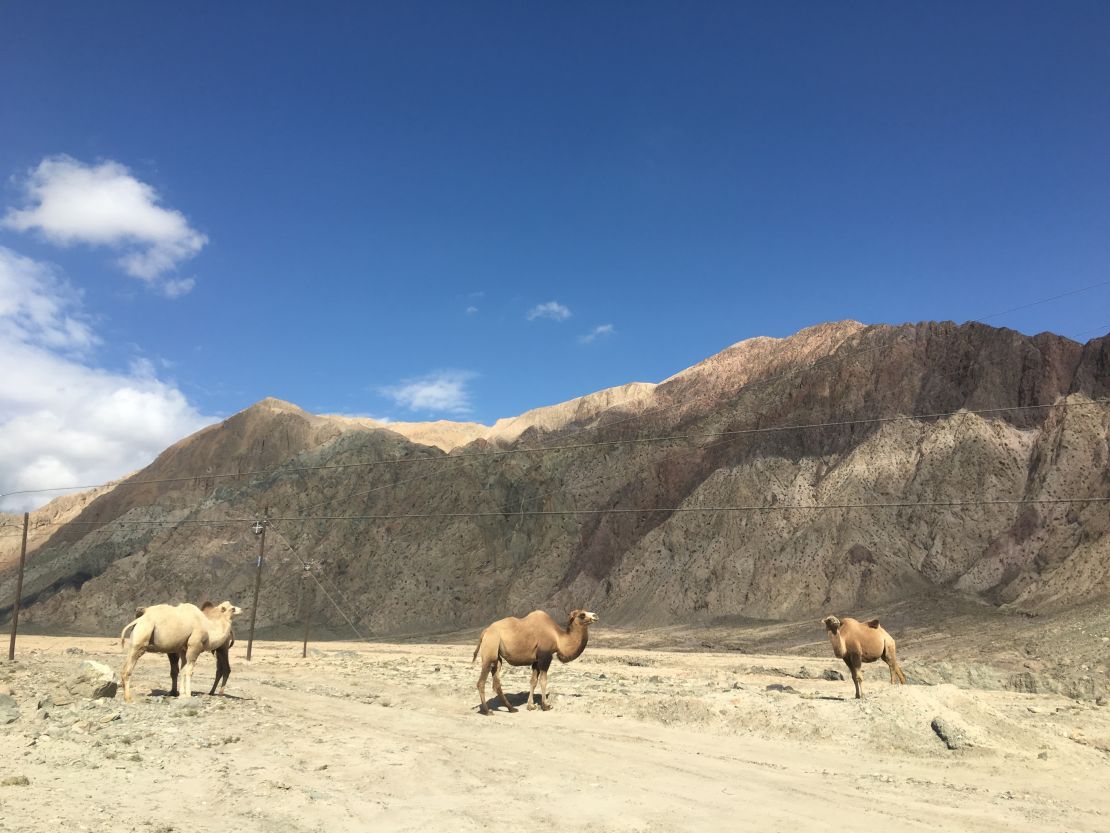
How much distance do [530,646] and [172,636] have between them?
687 centimetres

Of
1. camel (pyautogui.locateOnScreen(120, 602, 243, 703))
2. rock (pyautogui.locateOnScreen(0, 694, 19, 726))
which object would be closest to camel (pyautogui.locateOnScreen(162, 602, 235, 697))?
camel (pyautogui.locateOnScreen(120, 602, 243, 703))

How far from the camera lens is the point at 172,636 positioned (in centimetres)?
1533

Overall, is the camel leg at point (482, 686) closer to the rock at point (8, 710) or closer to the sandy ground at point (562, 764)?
the sandy ground at point (562, 764)

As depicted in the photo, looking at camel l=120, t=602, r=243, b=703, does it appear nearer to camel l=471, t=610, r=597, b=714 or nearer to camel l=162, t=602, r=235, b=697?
camel l=162, t=602, r=235, b=697

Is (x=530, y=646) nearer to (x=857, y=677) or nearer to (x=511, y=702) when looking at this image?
(x=511, y=702)

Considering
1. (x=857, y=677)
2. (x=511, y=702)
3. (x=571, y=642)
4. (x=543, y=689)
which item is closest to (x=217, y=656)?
(x=511, y=702)

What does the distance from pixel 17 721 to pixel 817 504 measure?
213ft

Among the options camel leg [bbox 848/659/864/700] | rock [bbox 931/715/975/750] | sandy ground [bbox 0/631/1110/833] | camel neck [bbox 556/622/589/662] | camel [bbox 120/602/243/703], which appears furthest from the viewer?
camel neck [bbox 556/622/589/662]

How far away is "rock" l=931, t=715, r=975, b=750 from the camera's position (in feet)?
42.9

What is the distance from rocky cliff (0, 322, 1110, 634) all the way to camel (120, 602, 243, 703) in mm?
50167

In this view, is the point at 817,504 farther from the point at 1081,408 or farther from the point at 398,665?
the point at 398,665

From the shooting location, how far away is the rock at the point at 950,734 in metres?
13.1

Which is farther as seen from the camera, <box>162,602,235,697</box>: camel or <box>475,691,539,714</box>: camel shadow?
<box>475,691,539,714</box>: camel shadow

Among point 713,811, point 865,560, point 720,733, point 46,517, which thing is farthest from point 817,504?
point 46,517
